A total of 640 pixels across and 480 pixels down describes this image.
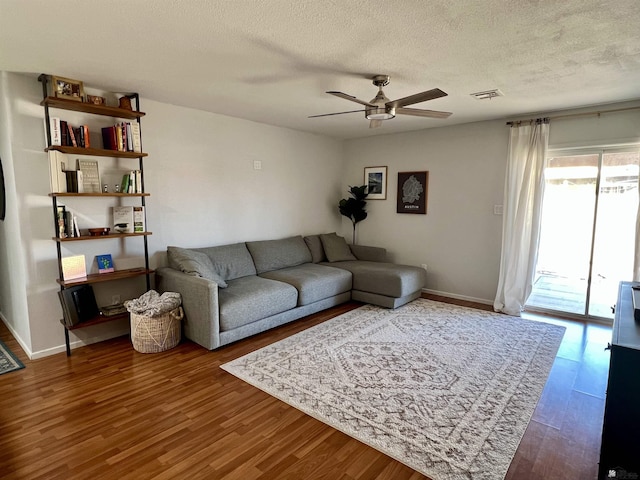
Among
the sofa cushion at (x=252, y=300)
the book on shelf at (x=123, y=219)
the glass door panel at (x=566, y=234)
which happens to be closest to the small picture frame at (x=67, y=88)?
the book on shelf at (x=123, y=219)

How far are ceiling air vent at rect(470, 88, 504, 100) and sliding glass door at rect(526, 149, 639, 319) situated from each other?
144cm

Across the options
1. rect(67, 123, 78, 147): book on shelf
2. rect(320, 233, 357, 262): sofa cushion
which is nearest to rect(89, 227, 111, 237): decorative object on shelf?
rect(67, 123, 78, 147): book on shelf

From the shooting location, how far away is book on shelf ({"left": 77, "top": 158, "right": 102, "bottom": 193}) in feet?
10.6

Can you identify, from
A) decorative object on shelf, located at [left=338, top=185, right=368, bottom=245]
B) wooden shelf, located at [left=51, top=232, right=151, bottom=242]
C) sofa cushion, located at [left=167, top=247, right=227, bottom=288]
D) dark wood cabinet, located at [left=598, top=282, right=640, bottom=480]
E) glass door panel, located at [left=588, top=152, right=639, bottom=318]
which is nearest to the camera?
dark wood cabinet, located at [left=598, top=282, right=640, bottom=480]

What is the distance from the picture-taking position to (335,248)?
5.54m

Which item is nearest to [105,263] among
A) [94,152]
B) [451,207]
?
[94,152]

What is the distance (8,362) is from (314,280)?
9.76 ft

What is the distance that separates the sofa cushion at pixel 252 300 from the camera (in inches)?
133

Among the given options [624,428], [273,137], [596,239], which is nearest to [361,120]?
[273,137]

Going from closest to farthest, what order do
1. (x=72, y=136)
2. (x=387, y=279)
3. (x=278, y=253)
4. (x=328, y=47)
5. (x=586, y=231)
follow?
(x=328, y=47), (x=72, y=136), (x=586, y=231), (x=387, y=279), (x=278, y=253)

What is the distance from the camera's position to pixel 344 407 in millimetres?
2447

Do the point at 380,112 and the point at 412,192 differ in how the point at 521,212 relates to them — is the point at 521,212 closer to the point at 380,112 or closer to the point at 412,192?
the point at 412,192

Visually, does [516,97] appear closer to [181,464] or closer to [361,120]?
[361,120]

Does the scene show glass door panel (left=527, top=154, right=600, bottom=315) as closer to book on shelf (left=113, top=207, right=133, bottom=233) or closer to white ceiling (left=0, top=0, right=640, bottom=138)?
white ceiling (left=0, top=0, right=640, bottom=138)
